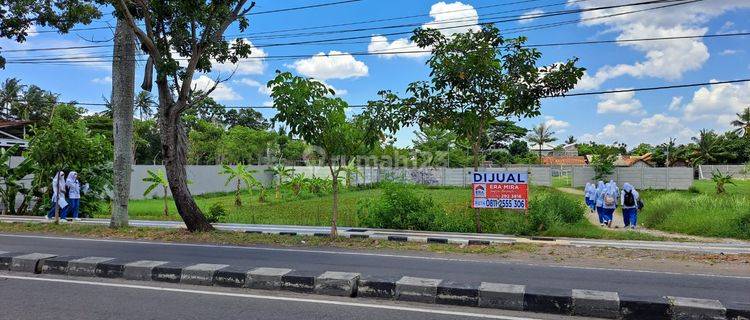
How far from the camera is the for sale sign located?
15656 mm

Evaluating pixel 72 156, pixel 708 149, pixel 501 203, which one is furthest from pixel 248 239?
pixel 708 149

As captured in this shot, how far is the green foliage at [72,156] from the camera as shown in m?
15.8

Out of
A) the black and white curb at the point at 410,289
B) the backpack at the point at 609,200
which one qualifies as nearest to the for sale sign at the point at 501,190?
the backpack at the point at 609,200

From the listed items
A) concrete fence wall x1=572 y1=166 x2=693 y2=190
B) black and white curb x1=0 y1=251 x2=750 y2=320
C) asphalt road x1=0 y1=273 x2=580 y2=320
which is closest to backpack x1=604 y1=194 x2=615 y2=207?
black and white curb x1=0 y1=251 x2=750 y2=320

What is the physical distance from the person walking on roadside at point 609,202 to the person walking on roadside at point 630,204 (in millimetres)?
443

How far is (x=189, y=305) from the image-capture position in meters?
6.37

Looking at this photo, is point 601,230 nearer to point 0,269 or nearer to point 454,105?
point 454,105

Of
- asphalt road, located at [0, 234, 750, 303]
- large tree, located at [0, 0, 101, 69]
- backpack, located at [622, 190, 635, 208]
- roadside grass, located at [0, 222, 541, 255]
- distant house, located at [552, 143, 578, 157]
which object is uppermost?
distant house, located at [552, 143, 578, 157]

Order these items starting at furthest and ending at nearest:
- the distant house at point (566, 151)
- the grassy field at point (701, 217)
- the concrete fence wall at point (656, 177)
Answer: the distant house at point (566, 151) → the concrete fence wall at point (656, 177) → the grassy field at point (701, 217)

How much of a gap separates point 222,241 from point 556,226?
9.67 m

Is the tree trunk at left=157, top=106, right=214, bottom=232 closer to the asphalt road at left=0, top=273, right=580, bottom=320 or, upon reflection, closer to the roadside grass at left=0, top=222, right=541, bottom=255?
the roadside grass at left=0, top=222, right=541, bottom=255

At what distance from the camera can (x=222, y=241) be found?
1264 cm

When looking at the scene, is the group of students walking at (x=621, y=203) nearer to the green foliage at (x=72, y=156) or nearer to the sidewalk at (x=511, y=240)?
the sidewalk at (x=511, y=240)

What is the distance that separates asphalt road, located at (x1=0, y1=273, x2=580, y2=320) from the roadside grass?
4913mm
